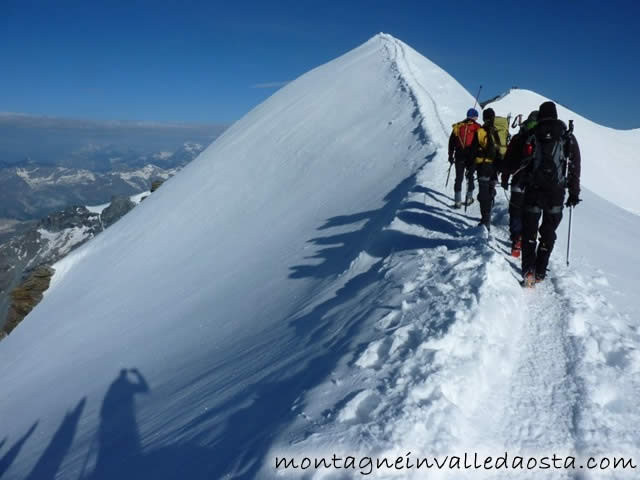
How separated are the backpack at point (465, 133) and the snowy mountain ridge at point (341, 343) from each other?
4.61 ft

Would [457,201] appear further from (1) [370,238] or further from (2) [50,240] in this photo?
(2) [50,240]

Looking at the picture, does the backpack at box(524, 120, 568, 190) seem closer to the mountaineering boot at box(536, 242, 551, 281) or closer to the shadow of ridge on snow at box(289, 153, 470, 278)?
the mountaineering boot at box(536, 242, 551, 281)

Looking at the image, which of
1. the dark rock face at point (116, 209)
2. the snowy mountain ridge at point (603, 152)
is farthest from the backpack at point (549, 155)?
the dark rock face at point (116, 209)

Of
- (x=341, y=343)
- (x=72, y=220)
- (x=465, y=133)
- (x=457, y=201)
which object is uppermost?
(x=465, y=133)

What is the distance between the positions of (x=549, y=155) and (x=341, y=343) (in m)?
3.53

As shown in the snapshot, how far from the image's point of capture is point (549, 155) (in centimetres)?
518

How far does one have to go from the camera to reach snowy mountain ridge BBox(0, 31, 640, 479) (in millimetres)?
3375

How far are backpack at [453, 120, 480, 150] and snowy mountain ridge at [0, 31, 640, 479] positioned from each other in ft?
4.61

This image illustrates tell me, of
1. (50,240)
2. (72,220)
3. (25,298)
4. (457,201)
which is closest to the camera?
(457,201)

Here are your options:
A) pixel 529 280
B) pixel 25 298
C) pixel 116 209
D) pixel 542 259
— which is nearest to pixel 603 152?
pixel 542 259

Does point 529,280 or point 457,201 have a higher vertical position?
point 457,201

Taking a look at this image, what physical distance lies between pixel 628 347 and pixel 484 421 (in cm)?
187

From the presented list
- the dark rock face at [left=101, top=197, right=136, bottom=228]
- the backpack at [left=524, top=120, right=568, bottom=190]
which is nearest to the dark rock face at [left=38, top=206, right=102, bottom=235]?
the dark rock face at [left=101, top=197, right=136, bottom=228]

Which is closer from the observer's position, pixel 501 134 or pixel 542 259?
pixel 542 259
